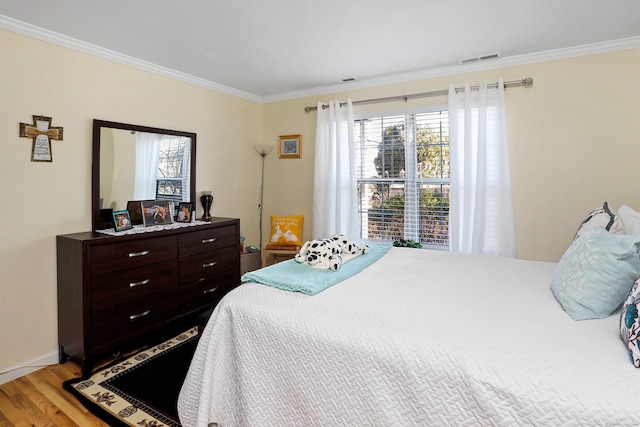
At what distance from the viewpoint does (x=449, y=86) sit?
3297 millimetres

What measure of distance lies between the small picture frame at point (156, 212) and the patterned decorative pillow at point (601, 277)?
3.04 m

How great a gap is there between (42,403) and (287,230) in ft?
8.50

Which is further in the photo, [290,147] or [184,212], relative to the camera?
[290,147]

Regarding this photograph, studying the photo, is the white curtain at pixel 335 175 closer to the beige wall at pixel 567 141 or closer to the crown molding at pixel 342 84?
the crown molding at pixel 342 84

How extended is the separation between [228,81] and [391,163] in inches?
80.6

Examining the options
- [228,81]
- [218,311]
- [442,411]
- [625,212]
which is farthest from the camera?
[228,81]

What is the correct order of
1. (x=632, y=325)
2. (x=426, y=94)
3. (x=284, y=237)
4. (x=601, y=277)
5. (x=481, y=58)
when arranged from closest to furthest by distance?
(x=632, y=325) < (x=601, y=277) < (x=481, y=58) < (x=426, y=94) < (x=284, y=237)

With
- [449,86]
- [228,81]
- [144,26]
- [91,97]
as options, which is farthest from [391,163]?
[91,97]

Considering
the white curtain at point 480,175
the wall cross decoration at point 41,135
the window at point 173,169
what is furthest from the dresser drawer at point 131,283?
the white curtain at point 480,175

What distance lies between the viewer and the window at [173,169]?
3.29 metres

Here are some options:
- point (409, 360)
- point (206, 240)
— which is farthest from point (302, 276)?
point (206, 240)

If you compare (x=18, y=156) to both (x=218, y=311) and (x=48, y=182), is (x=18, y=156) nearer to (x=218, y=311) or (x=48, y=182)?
(x=48, y=182)

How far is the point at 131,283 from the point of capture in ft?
8.50

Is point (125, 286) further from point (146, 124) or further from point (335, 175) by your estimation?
point (335, 175)
